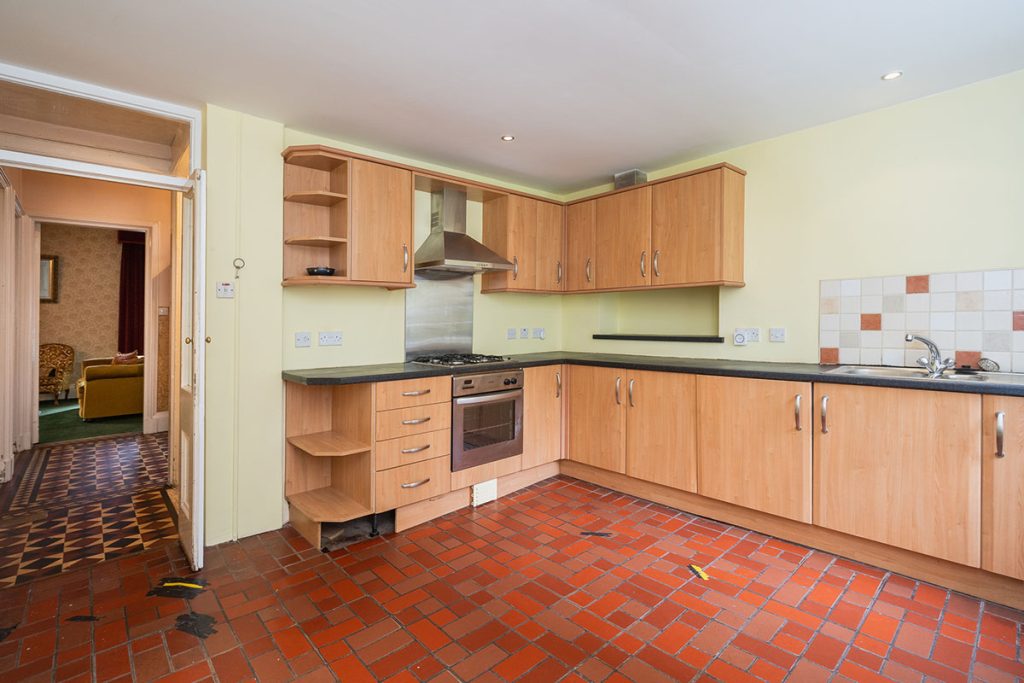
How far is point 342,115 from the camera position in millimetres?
2793

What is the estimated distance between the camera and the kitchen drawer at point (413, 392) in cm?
273

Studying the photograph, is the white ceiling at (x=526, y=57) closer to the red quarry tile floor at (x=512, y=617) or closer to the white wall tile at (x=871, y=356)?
the white wall tile at (x=871, y=356)

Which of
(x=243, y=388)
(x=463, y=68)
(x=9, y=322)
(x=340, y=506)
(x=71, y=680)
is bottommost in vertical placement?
(x=71, y=680)

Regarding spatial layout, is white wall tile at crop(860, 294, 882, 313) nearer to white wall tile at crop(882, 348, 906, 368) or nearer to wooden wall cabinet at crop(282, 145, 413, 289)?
white wall tile at crop(882, 348, 906, 368)

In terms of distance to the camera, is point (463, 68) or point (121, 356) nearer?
point (463, 68)

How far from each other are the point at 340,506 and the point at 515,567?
1044mm

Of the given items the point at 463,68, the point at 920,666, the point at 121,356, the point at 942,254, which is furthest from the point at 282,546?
the point at 121,356

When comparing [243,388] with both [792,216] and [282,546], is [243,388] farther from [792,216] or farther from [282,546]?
[792,216]

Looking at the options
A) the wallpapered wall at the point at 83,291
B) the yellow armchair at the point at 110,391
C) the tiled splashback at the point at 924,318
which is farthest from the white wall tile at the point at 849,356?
the wallpapered wall at the point at 83,291

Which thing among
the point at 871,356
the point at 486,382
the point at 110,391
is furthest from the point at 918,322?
the point at 110,391

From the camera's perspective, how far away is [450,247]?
132 inches

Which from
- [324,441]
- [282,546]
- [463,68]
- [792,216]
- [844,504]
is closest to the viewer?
[463,68]

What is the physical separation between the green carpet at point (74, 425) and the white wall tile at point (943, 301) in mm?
6962

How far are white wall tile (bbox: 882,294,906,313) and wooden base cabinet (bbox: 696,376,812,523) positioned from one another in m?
0.74
